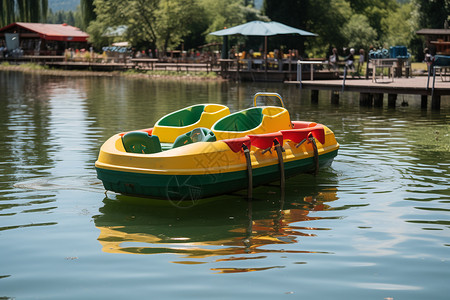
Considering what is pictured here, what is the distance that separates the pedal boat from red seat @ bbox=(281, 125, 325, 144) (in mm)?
17

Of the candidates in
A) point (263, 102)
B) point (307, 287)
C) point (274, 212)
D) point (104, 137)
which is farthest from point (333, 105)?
point (307, 287)

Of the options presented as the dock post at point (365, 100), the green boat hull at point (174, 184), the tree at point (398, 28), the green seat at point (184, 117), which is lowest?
the dock post at point (365, 100)

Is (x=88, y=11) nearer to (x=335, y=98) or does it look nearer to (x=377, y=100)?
(x=335, y=98)

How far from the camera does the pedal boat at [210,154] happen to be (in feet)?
32.0

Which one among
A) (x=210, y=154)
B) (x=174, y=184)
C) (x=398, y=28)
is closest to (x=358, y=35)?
(x=398, y=28)

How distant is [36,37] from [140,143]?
70.2 m

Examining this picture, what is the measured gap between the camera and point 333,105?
29281 millimetres

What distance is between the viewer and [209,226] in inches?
364

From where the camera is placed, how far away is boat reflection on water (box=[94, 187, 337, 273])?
8.16 metres

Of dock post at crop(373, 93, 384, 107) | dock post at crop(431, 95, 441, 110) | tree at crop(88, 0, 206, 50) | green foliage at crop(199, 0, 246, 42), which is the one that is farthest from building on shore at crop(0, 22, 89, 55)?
dock post at crop(431, 95, 441, 110)

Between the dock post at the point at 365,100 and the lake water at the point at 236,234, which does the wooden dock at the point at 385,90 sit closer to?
the dock post at the point at 365,100

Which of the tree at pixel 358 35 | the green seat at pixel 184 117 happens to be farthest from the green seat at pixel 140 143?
the tree at pixel 358 35

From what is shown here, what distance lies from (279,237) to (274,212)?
140 centimetres

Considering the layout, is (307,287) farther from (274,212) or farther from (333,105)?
(333,105)
